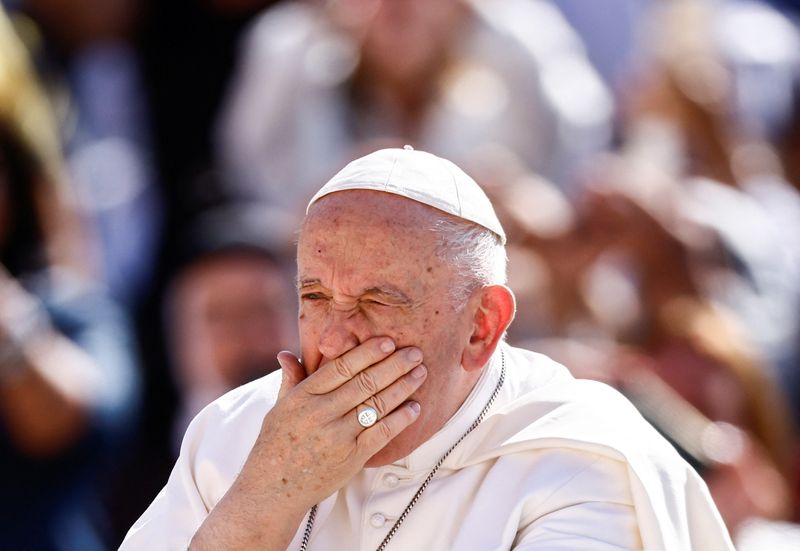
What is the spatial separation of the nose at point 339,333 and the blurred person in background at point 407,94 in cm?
319

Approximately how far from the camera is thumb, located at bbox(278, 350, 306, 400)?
11.9ft

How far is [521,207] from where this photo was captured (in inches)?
267

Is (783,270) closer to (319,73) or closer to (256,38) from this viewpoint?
(319,73)

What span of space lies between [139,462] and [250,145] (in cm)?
183

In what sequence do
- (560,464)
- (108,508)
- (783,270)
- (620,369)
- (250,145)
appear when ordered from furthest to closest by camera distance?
1. (250,145)
2. (783,270)
3. (108,508)
4. (620,369)
5. (560,464)

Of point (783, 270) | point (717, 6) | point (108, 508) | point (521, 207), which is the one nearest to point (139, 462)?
point (108, 508)

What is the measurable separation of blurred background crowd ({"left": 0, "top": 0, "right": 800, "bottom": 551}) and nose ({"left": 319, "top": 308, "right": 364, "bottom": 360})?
2.17 m

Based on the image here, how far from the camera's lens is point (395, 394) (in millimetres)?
3537

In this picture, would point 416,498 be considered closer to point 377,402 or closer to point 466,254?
point 377,402

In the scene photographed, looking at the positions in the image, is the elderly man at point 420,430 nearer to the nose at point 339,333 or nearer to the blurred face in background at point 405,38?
the nose at point 339,333

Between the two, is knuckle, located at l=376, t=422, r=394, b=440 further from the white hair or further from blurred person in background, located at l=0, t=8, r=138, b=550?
blurred person in background, located at l=0, t=8, r=138, b=550

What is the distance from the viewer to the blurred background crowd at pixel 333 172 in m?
6.20

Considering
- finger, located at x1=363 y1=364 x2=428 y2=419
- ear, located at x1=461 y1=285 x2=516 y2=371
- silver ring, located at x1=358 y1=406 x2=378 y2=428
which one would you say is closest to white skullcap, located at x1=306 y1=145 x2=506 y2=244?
ear, located at x1=461 y1=285 x2=516 y2=371

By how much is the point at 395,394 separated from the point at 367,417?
0.09 metres
